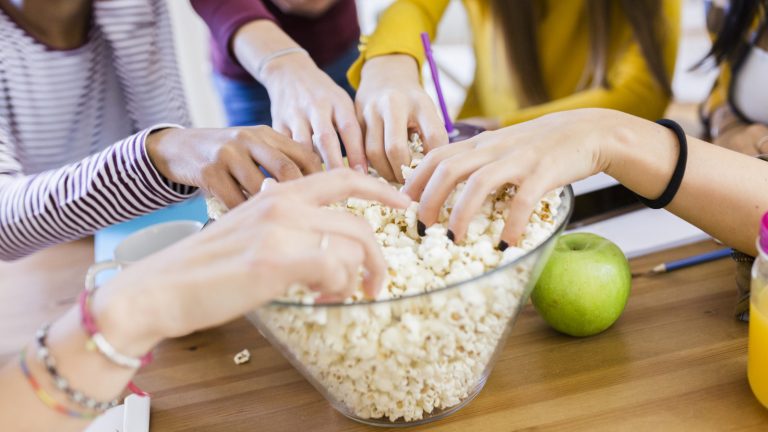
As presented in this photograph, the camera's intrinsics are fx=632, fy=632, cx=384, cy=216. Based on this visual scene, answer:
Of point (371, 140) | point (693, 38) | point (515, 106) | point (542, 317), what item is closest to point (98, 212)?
point (371, 140)

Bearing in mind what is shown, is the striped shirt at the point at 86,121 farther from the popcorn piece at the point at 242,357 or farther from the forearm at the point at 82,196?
the popcorn piece at the point at 242,357

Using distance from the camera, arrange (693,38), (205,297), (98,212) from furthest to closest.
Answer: (693,38) → (98,212) → (205,297)

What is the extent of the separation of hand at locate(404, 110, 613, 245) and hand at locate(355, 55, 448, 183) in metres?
0.11

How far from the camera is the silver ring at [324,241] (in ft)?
1.83

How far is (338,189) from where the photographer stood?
24.4 inches

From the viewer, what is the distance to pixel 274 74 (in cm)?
105

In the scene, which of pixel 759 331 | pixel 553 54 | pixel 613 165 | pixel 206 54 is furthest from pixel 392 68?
pixel 206 54

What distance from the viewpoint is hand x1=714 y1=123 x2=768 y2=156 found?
1147 mm

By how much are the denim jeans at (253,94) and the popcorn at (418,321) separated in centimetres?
88

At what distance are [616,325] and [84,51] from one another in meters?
1.17

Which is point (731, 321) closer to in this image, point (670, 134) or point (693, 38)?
point (670, 134)

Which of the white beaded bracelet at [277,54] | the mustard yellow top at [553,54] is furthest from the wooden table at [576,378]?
the mustard yellow top at [553,54]

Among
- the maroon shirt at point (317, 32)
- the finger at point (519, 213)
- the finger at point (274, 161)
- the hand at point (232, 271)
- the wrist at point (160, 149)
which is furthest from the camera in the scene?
the maroon shirt at point (317, 32)

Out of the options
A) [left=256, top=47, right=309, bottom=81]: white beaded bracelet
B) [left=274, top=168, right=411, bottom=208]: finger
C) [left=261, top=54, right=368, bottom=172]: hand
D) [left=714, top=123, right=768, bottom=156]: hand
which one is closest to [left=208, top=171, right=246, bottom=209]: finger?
[left=261, top=54, right=368, bottom=172]: hand
